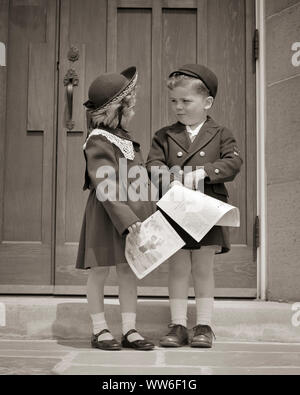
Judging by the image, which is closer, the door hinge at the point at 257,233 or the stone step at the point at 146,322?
the stone step at the point at 146,322

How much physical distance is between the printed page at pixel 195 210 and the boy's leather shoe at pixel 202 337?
0.48m

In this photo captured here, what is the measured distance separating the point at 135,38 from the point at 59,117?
2.25 feet

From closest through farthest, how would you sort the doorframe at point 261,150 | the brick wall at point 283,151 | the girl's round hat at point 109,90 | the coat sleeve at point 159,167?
the girl's round hat at point 109,90
the coat sleeve at point 159,167
the brick wall at point 283,151
the doorframe at point 261,150

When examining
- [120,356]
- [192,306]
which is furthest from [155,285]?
[120,356]

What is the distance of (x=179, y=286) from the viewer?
2.90 meters

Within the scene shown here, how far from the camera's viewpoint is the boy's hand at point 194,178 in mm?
2812

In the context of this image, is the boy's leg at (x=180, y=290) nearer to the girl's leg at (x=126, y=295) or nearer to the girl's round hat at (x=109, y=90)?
the girl's leg at (x=126, y=295)

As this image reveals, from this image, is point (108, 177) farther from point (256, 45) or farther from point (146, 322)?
point (256, 45)

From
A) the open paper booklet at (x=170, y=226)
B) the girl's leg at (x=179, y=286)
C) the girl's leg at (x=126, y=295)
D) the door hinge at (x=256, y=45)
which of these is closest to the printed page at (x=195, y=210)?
the open paper booklet at (x=170, y=226)

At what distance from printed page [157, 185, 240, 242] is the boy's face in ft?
1.34

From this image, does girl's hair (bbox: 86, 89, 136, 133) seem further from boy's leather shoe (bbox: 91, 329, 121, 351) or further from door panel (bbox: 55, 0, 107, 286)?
boy's leather shoe (bbox: 91, 329, 121, 351)

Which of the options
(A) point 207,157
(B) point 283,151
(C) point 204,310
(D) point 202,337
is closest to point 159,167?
(A) point 207,157

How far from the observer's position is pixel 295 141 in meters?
3.47

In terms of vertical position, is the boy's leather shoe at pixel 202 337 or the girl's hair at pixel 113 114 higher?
the girl's hair at pixel 113 114
